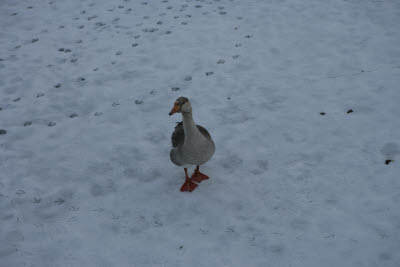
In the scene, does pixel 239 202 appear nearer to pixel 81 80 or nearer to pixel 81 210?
pixel 81 210

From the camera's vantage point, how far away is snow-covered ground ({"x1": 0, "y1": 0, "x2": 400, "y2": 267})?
4.45 meters

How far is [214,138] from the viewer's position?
6.25 meters

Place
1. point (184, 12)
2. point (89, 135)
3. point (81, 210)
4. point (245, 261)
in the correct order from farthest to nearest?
point (184, 12) → point (89, 135) → point (81, 210) → point (245, 261)


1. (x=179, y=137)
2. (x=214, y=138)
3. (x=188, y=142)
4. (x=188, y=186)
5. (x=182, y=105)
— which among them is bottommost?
(x=188, y=186)

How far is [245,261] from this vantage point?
13.7 ft

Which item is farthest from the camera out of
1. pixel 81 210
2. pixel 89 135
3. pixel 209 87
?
pixel 209 87

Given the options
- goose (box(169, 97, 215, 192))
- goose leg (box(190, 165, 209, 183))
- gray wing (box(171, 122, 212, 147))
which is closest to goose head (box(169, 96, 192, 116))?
goose (box(169, 97, 215, 192))

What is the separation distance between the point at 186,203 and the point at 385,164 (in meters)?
3.69

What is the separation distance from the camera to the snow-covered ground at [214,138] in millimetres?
4453

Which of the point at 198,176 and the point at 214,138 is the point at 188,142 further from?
the point at 214,138

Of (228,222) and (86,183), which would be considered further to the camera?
(86,183)

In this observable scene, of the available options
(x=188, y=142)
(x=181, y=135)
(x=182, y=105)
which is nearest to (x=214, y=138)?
(x=181, y=135)

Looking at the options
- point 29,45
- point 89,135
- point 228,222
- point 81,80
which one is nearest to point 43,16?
point 29,45

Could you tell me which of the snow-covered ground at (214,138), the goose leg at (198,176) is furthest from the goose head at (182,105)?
the snow-covered ground at (214,138)
